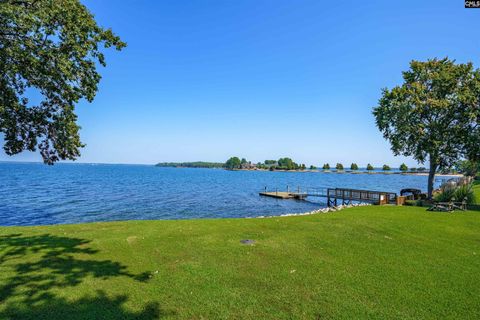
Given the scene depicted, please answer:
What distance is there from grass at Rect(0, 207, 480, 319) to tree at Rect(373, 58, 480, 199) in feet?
56.2

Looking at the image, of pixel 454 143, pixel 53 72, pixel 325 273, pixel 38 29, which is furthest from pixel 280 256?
pixel 454 143

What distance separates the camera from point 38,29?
6723 mm

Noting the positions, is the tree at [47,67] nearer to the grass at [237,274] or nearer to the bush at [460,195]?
the grass at [237,274]

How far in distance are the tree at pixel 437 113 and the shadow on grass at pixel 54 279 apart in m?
27.6

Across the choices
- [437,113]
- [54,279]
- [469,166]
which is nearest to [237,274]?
[54,279]

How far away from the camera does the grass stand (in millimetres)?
5164

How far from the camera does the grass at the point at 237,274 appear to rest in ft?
16.9

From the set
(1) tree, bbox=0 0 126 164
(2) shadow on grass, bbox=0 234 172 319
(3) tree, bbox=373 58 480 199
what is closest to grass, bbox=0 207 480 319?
(2) shadow on grass, bbox=0 234 172 319

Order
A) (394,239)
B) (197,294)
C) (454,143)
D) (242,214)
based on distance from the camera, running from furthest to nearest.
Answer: (242,214)
(454,143)
(394,239)
(197,294)

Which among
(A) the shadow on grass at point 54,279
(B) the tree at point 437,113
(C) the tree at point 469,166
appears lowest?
(A) the shadow on grass at point 54,279

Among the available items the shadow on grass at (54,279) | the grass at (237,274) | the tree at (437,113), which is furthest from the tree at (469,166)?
the shadow on grass at (54,279)

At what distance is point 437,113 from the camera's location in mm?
25594

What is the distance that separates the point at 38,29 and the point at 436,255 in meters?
13.4

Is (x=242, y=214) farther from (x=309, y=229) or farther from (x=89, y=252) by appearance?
(x=89, y=252)
